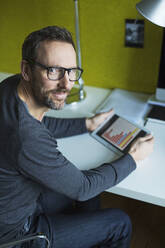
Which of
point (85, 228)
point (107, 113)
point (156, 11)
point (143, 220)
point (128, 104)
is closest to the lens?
point (156, 11)

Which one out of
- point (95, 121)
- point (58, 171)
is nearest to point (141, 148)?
point (95, 121)

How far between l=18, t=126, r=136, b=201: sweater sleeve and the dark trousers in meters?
0.18

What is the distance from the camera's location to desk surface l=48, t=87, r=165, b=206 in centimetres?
117

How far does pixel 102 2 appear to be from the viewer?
1.61 meters

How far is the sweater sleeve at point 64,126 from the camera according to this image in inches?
57.8

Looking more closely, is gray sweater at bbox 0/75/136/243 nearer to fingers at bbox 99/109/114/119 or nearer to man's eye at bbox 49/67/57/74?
man's eye at bbox 49/67/57/74

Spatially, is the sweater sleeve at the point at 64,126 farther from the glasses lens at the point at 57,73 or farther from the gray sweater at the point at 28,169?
the glasses lens at the point at 57,73

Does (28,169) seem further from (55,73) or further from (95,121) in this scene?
(95,121)

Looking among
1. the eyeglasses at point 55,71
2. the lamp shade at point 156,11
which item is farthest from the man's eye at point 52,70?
the lamp shade at point 156,11

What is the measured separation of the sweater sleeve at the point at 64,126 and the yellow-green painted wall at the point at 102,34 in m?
0.45

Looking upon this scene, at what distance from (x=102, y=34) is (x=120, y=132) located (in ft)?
1.94

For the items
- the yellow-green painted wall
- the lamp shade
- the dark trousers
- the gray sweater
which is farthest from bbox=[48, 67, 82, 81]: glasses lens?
the yellow-green painted wall

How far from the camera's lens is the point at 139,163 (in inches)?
51.2

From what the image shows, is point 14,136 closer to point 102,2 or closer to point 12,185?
point 12,185
